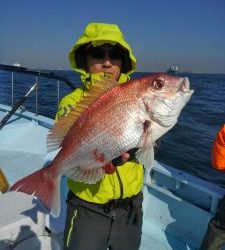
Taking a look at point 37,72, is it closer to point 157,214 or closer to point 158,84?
point 157,214

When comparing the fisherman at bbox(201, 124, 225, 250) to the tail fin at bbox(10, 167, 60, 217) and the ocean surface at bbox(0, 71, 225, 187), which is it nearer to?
the tail fin at bbox(10, 167, 60, 217)

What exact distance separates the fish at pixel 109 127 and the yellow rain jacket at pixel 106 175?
0.35m

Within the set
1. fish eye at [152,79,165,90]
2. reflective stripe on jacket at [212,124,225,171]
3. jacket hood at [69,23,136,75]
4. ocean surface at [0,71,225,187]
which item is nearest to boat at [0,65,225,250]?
reflective stripe on jacket at [212,124,225,171]

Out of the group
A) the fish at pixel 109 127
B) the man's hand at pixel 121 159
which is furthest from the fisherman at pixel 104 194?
the fish at pixel 109 127

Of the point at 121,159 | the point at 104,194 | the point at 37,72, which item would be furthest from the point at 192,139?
the point at 121,159

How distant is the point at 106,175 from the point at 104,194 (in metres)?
0.15

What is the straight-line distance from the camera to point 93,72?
2990mm

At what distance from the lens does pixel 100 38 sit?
9.45ft

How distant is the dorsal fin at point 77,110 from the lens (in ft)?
7.49

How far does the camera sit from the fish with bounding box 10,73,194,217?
2098mm

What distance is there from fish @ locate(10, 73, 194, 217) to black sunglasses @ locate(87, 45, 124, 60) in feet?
2.39

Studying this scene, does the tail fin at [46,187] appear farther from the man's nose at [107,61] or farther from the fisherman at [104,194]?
the man's nose at [107,61]

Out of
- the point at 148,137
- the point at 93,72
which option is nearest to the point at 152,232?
the point at 93,72

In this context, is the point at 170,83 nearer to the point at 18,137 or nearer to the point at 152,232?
the point at 152,232
